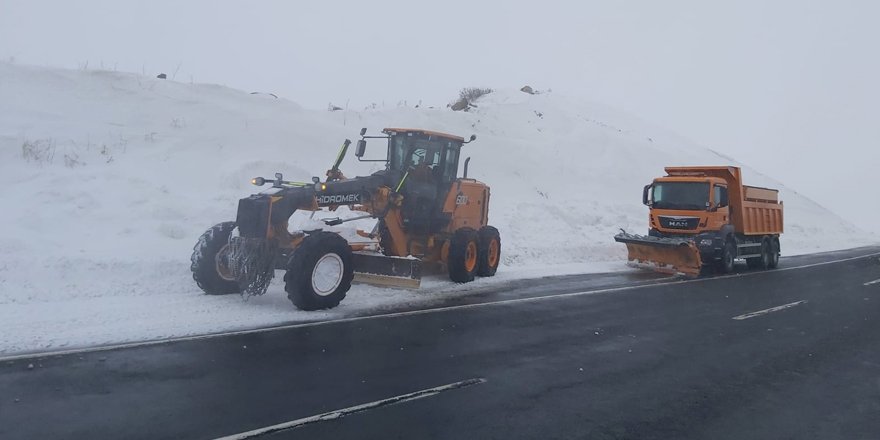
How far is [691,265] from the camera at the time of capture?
757 inches

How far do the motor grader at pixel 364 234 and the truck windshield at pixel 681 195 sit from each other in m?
6.93

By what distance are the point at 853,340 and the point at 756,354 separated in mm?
2349

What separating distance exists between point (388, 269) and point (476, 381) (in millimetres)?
5626

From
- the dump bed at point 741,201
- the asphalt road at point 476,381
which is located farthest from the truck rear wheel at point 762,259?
the asphalt road at point 476,381

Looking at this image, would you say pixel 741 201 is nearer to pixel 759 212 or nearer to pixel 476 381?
pixel 759 212

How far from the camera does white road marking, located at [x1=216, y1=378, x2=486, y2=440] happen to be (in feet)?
18.0

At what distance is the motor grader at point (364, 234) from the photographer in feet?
35.9

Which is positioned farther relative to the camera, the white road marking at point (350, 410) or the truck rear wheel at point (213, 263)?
the truck rear wheel at point (213, 263)

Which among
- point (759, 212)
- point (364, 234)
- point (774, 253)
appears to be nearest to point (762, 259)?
point (774, 253)

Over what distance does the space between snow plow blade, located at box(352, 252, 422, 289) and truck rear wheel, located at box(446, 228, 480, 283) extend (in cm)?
192

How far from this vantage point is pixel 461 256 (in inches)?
575

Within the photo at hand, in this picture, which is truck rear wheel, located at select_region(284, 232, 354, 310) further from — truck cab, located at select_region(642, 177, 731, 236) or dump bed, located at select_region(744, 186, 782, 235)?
dump bed, located at select_region(744, 186, 782, 235)

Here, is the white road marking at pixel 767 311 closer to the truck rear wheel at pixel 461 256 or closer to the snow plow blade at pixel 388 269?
the truck rear wheel at pixel 461 256

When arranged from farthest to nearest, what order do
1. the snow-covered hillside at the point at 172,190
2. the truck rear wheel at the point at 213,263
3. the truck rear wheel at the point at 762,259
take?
the truck rear wheel at the point at 762,259 → the truck rear wheel at the point at 213,263 → the snow-covered hillside at the point at 172,190
